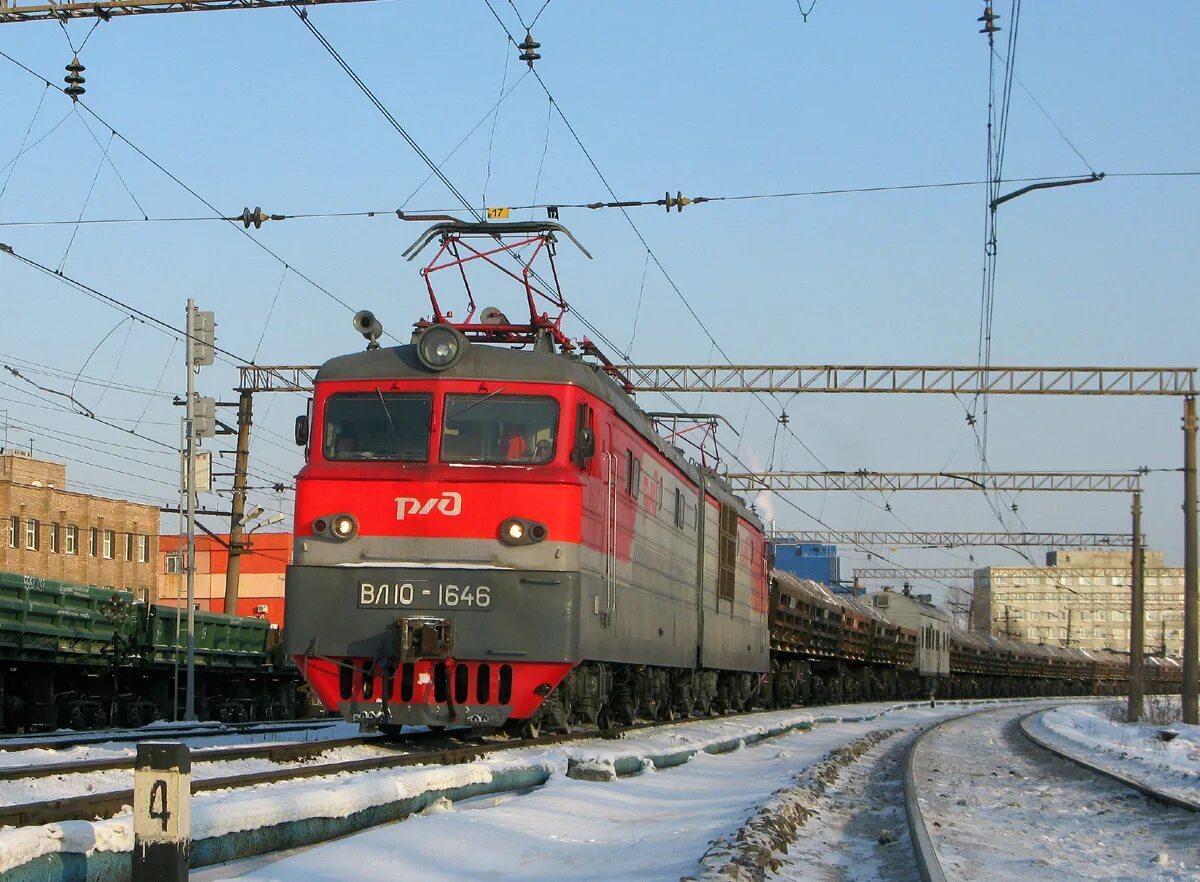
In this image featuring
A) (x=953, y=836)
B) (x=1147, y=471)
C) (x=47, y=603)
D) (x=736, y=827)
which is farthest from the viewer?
(x=1147, y=471)

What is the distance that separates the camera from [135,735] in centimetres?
1598

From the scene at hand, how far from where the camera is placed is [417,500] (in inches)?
530

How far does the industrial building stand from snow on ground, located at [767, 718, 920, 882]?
489 feet

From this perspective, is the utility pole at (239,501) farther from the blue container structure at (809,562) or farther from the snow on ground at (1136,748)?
the blue container structure at (809,562)

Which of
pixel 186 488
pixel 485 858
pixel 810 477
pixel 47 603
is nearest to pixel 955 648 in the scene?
pixel 810 477

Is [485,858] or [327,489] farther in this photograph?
[327,489]

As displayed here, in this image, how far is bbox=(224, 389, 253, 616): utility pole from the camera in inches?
1282

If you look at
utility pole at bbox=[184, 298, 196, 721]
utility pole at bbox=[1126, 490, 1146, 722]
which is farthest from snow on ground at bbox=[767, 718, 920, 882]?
utility pole at bbox=[1126, 490, 1146, 722]

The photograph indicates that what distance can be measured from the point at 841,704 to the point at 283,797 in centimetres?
3509

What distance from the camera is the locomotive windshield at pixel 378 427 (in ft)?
45.3

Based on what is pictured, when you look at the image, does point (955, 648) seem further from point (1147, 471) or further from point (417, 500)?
point (417, 500)

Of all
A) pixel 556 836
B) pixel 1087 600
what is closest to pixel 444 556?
pixel 556 836

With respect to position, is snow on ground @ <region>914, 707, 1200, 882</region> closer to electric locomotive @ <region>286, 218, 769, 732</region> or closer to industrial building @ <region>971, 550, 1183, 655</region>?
electric locomotive @ <region>286, 218, 769, 732</region>

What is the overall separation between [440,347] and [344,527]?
1.88m
